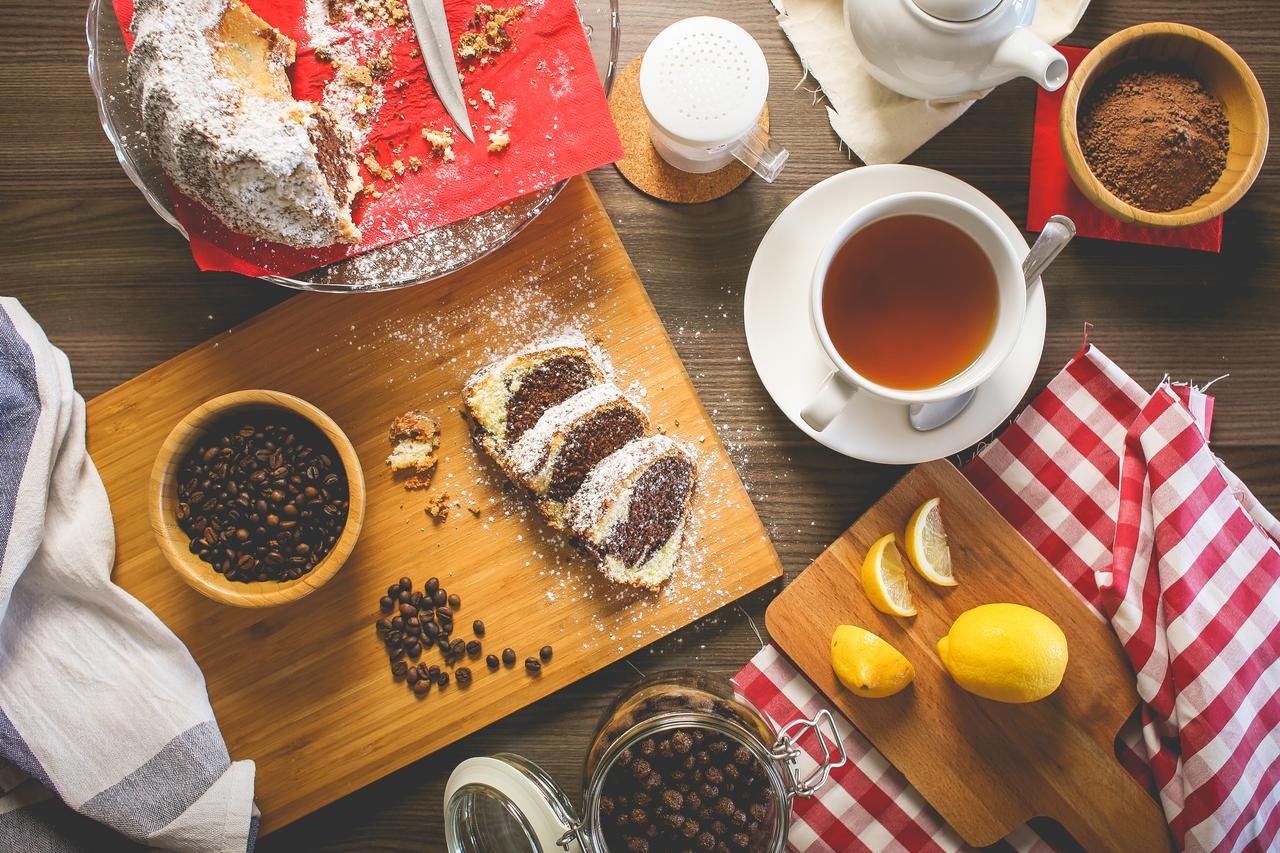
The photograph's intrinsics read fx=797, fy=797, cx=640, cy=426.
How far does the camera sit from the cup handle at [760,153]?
1826 millimetres

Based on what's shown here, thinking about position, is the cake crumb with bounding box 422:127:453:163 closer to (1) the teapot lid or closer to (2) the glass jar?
(1) the teapot lid

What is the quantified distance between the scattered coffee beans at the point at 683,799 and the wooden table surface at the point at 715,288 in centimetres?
31

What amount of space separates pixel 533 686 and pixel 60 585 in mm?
1073

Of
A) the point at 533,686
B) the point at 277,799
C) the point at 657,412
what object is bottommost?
the point at 277,799

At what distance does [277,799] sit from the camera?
1881 mm

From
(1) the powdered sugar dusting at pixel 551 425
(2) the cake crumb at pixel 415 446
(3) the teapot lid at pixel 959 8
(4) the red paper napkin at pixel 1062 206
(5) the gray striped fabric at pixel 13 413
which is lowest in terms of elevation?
(2) the cake crumb at pixel 415 446

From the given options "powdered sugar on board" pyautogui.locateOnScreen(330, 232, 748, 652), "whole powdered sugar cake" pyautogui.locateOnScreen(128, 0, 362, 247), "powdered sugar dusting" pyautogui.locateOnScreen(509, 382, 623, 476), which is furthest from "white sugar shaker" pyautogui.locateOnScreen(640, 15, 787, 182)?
"whole powdered sugar cake" pyautogui.locateOnScreen(128, 0, 362, 247)

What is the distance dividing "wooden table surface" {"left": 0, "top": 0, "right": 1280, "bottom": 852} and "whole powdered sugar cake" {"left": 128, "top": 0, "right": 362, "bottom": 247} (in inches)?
13.5

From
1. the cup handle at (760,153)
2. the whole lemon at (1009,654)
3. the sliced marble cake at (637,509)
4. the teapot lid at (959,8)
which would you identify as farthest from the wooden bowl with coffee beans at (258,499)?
the teapot lid at (959,8)

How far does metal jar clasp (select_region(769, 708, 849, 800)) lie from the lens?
1.64 metres

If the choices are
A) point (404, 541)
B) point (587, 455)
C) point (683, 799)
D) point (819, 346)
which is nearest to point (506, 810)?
point (683, 799)

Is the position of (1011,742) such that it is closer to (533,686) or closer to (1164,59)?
(533,686)

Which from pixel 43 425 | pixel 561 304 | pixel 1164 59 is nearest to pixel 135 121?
pixel 43 425

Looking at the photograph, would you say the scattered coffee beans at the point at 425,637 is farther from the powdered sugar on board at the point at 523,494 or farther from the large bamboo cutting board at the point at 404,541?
the powdered sugar on board at the point at 523,494
